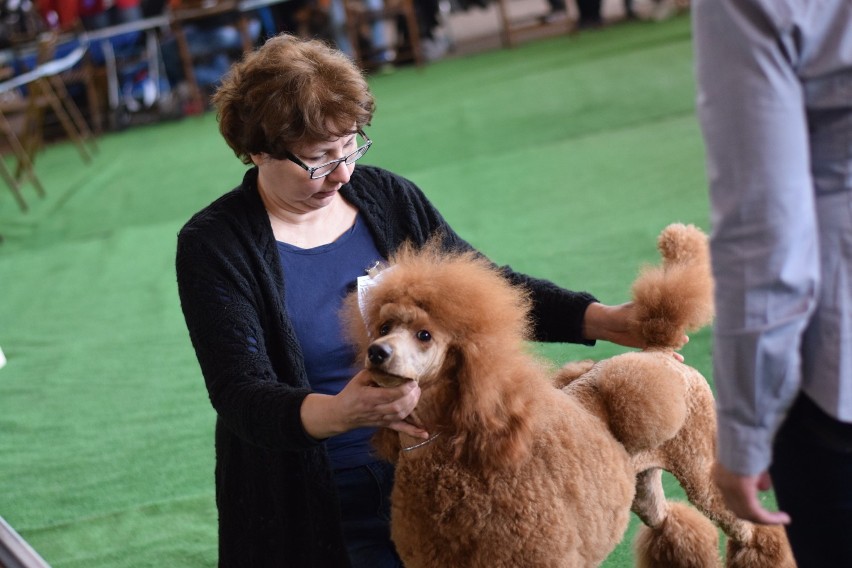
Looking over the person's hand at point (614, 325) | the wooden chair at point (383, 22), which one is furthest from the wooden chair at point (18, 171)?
the person's hand at point (614, 325)

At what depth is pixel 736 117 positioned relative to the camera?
0.90 m

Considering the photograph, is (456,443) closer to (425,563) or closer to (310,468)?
(425,563)

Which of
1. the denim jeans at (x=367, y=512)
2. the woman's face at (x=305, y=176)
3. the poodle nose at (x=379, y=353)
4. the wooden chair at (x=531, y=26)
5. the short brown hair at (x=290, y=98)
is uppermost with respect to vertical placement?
the short brown hair at (x=290, y=98)

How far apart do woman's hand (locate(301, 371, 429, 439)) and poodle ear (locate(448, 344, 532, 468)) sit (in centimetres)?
7

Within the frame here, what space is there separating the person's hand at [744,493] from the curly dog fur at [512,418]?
0.38m

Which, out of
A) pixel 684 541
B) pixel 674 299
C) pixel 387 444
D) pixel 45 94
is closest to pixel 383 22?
pixel 45 94

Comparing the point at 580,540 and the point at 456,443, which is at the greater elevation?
the point at 456,443

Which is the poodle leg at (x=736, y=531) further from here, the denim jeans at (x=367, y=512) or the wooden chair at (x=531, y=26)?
the wooden chair at (x=531, y=26)

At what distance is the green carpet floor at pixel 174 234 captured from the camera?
9.57 ft

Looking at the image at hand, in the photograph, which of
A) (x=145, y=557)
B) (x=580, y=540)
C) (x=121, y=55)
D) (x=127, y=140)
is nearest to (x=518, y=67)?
(x=127, y=140)

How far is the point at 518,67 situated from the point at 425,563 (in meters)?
7.84

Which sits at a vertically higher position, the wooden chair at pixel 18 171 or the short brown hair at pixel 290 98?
→ the short brown hair at pixel 290 98

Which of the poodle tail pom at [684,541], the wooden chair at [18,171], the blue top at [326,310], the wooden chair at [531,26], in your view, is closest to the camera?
the blue top at [326,310]

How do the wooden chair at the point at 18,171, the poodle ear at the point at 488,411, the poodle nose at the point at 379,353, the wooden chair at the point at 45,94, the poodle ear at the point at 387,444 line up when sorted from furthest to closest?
the wooden chair at the point at 45,94 → the wooden chair at the point at 18,171 → the poodle ear at the point at 387,444 → the poodle ear at the point at 488,411 → the poodle nose at the point at 379,353
